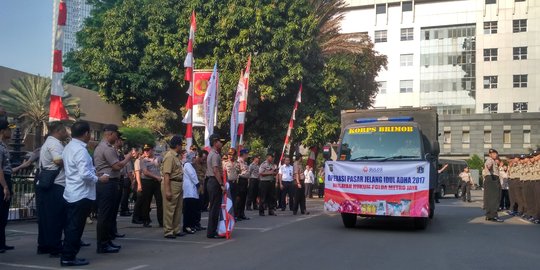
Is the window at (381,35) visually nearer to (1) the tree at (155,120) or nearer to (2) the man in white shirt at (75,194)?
(1) the tree at (155,120)

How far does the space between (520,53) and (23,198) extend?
209 feet

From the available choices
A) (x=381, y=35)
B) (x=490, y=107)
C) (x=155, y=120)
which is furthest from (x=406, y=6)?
(x=155, y=120)

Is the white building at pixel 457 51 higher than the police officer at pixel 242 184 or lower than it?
higher

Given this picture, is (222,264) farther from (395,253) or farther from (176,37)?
(176,37)

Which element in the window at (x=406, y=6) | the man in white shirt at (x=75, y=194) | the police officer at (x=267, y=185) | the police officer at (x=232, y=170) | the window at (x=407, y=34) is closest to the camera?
the man in white shirt at (x=75, y=194)

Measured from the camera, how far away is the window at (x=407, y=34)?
233 feet

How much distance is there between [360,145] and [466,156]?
5734cm

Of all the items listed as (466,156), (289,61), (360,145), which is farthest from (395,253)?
(466,156)

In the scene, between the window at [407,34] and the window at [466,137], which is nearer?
the window at [466,137]

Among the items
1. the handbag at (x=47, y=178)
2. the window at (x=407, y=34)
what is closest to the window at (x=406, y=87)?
the window at (x=407, y=34)

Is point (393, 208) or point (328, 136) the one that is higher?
point (328, 136)

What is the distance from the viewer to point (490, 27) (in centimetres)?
6638

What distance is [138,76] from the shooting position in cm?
2516

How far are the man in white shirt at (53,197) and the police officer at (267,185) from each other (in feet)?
28.4
